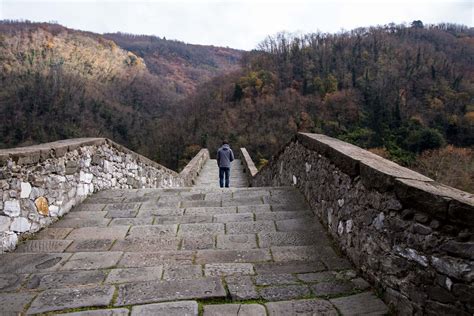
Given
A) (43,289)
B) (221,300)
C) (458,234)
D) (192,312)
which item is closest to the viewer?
(458,234)

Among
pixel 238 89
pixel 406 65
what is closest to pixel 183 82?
pixel 238 89

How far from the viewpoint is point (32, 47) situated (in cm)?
7938

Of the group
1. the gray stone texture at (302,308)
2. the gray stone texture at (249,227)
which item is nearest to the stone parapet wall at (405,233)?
the gray stone texture at (302,308)

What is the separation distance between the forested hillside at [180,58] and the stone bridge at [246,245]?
84.2 metres

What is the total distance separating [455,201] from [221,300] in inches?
61.1

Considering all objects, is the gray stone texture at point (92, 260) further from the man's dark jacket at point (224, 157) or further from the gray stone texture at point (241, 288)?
the man's dark jacket at point (224, 157)

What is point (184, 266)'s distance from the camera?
2.93 meters

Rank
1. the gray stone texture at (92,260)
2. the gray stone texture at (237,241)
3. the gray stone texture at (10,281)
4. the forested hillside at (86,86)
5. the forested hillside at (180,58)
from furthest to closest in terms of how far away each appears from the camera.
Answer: the forested hillside at (180,58)
the forested hillside at (86,86)
the gray stone texture at (237,241)
the gray stone texture at (92,260)
the gray stone texture at (10,281)

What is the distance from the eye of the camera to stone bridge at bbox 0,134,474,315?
2.00 meters

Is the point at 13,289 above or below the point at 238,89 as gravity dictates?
below

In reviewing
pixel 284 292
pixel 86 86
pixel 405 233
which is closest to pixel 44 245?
pixel 284 292

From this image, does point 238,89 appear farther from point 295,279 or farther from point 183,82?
point 295,279

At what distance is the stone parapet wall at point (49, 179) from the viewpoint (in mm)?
3293

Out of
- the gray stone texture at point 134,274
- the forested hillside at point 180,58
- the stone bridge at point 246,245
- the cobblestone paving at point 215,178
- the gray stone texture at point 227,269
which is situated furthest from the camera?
the forested hillside at point 180,58
